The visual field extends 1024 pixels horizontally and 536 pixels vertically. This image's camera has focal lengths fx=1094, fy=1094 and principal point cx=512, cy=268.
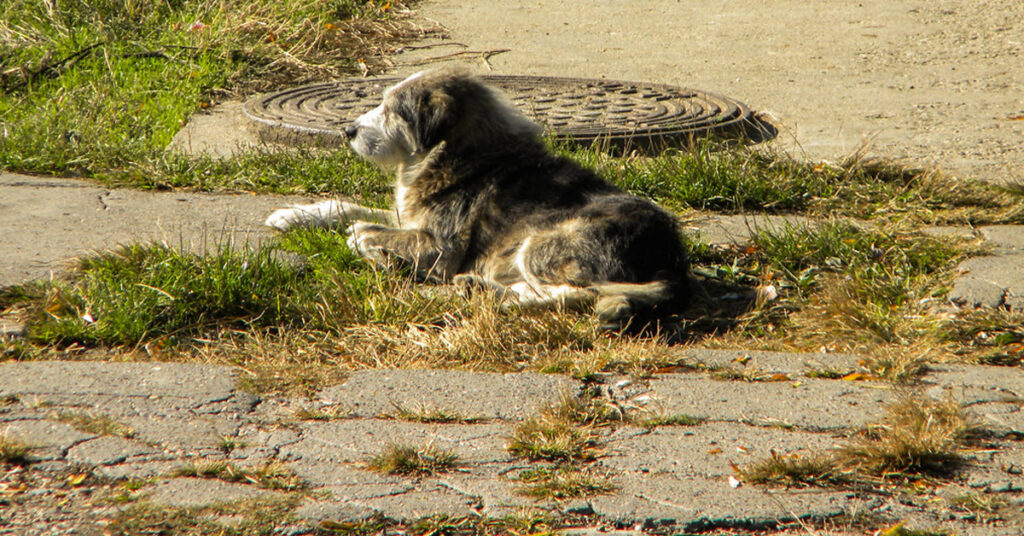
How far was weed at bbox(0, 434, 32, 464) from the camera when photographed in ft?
9.82

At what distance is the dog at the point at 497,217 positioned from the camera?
4.36 metres

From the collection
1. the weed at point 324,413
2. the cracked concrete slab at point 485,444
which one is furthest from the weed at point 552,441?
the weed at point 324,413

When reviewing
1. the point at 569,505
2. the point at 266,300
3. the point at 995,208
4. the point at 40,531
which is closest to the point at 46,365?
the point at 266,300

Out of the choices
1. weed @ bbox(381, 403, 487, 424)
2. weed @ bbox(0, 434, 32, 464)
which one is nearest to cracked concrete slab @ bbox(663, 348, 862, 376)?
weed @ bbox(381, 403, 487, 424)

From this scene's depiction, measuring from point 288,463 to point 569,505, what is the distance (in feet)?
2.66

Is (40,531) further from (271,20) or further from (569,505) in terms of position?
(271,20)

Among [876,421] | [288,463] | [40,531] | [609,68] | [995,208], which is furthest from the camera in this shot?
[609,68]

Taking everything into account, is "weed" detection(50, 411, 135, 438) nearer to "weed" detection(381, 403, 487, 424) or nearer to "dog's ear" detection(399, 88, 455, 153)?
"weed" detection(381, 403, 487, 424)

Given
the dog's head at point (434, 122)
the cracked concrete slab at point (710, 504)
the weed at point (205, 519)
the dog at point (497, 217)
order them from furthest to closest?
the dog's head at point (434, 122) → the dog at point (497, 217) → the cracked concrete slab at point (710, 504) → the weed at point (205, 519)

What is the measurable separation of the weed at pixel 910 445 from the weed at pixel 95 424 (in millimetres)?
2056

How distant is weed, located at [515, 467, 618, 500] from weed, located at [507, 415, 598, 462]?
10cm

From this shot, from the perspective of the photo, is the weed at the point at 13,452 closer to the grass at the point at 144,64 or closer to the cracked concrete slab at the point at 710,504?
the cracked concrete slab at the point at 710,504

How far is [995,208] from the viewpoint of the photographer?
5.70 meters

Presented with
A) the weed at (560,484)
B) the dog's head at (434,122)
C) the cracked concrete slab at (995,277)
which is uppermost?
the dog's head at (434,122)
